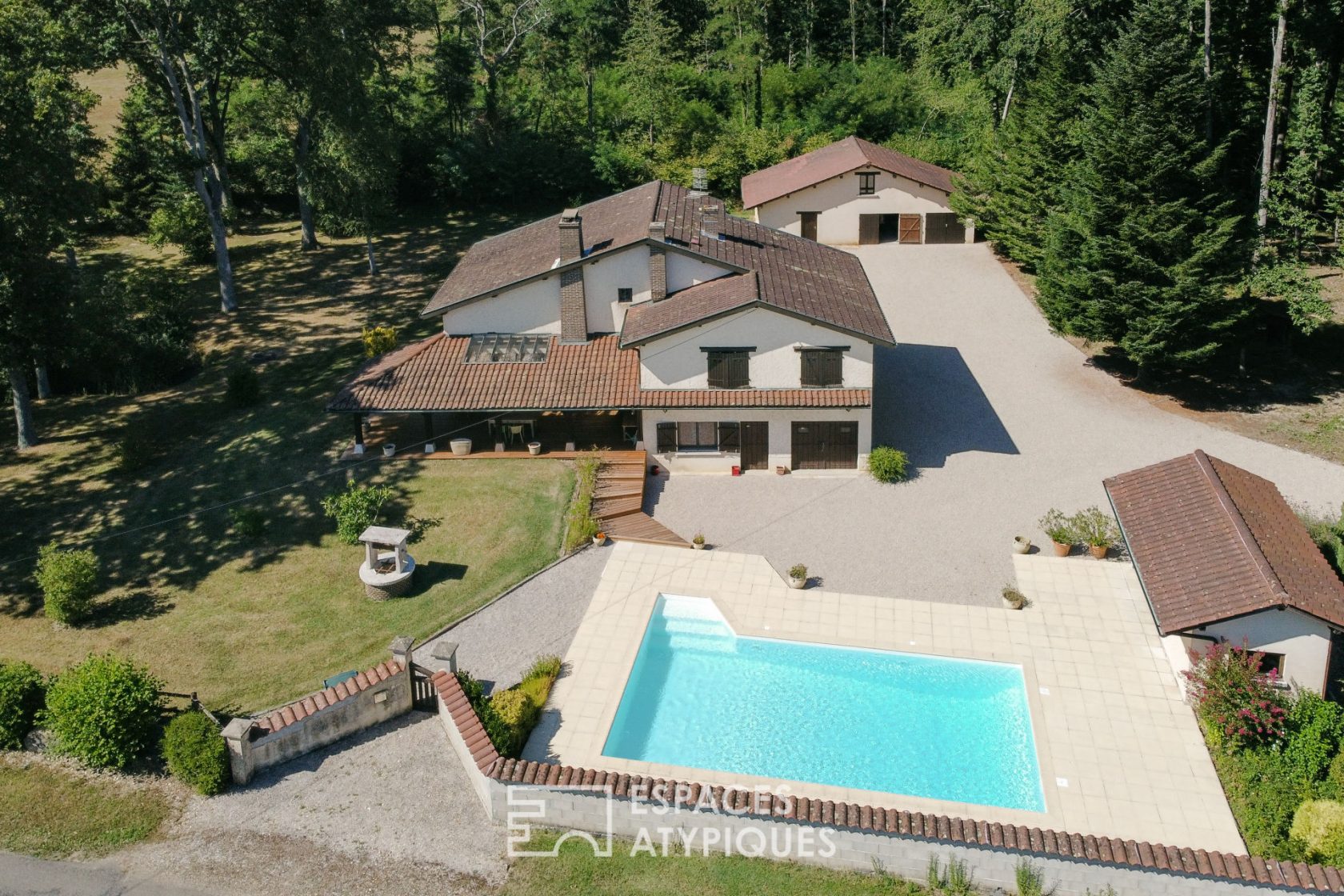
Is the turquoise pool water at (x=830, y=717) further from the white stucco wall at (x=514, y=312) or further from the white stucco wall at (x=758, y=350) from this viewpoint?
the white stucco wall at (x=514, y=312)

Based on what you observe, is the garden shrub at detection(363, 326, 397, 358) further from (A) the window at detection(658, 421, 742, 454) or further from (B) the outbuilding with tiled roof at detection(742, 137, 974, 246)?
(B) the outbuilding with tiled roof at detection(742, 137, 974, 246)

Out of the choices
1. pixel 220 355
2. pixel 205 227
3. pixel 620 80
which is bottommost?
pixel 220 355

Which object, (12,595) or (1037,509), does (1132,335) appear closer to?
(1037,509)

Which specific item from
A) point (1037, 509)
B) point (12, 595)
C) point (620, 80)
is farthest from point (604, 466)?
point (620, 80)

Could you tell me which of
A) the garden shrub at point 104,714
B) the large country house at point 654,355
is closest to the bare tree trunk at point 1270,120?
the large country house at point 654,355

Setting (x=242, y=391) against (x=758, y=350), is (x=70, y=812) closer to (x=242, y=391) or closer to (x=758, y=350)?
(x=242, y=391)
